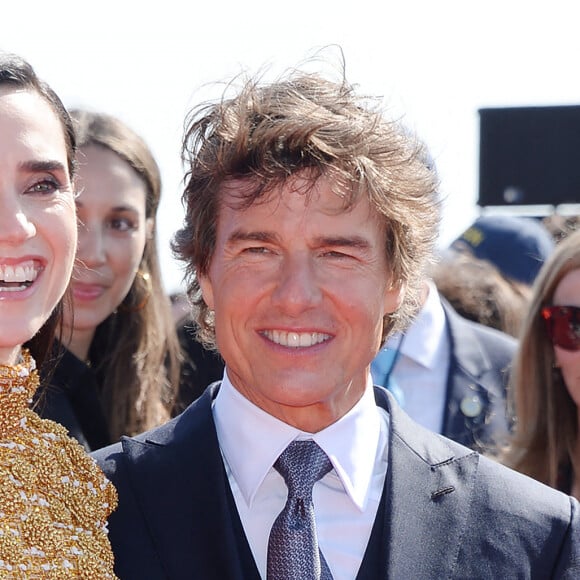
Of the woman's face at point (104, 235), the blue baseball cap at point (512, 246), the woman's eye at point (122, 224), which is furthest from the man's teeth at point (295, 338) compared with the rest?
the blue baseball cap at point (512, 246)

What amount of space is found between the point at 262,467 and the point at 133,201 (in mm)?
2021

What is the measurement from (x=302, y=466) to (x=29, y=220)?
930 mm

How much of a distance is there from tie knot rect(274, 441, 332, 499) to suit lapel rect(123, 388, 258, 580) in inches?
6.1

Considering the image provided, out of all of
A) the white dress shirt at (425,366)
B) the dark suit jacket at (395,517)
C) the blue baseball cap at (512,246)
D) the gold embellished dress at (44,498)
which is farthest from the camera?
the blue baseball cap at (512,246)

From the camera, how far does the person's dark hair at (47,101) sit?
117 inches

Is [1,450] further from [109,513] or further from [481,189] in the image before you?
[481,189]

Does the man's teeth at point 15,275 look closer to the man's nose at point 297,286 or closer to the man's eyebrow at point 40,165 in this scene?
the man's eyebrow at point 40,165

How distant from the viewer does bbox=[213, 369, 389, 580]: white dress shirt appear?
311cm

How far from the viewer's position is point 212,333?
3.81m

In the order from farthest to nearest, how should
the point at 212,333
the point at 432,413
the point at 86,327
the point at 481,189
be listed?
the point at 481,189
the point at 432,413
the point at 86,327
the point at 212,333

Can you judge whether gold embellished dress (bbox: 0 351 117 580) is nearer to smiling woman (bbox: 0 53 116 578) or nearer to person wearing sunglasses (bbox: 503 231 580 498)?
smiling woman (bbox: 0 53 116 578)

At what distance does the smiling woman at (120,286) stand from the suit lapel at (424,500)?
5.15ft

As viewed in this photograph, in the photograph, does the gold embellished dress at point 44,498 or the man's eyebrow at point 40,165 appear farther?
the man's eyebrow at point 40,165

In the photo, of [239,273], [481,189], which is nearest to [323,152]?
[239,273]
